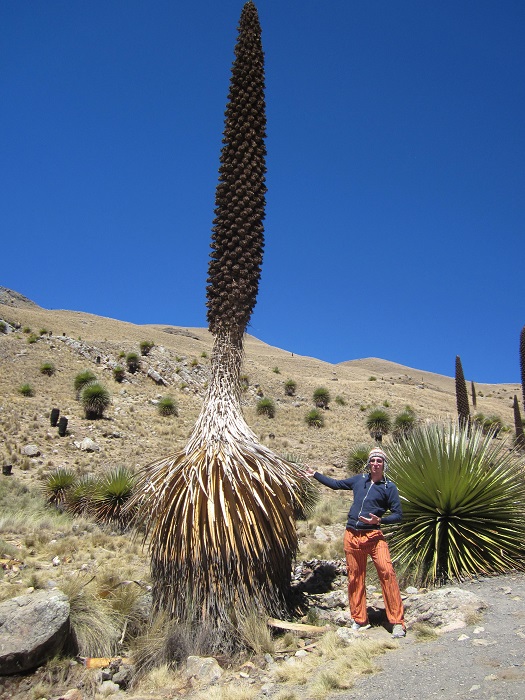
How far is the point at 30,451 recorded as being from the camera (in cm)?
1789

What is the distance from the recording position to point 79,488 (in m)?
13.6

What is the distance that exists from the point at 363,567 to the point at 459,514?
2410 mm

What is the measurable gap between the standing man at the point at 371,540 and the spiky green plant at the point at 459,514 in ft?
5.54

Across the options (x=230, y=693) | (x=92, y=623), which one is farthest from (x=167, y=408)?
(x=230, y=693)

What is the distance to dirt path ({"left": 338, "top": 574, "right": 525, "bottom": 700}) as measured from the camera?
12.4ft

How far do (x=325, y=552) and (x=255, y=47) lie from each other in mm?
8672

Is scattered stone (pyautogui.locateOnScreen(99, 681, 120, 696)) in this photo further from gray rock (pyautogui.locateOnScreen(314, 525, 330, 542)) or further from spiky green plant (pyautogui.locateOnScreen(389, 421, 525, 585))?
gray rock (pyautogui.locateOnScreen(314, 525, 330, 542))

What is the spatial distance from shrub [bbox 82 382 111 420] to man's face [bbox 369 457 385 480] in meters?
20.1

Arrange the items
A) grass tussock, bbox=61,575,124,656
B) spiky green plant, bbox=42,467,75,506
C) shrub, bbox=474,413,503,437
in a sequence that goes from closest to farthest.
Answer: grass tussock, bbox=61,575,124,656 → shrub, bbox=474,413,503,437 → spiky green plant, bbox=42,467,75,506

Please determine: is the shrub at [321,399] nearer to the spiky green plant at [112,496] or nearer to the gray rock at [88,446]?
the gray rock at [88,446]

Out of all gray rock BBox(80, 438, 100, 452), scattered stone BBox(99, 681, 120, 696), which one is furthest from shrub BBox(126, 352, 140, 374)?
scattered stone BBox(99, 681, 120, 696)

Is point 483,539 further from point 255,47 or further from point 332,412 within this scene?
point 332,412

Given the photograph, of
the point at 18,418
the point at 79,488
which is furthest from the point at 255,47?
the point at 18,418

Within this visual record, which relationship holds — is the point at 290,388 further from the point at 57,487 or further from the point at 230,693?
the point at 230,693
